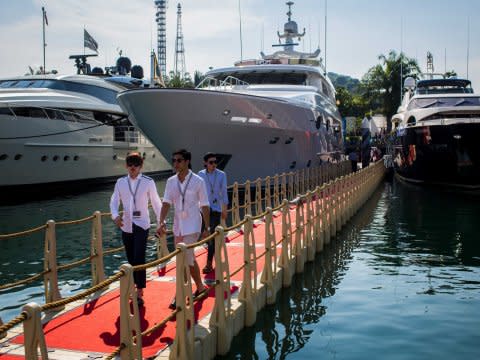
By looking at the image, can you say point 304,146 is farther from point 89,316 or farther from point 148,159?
point 89,316

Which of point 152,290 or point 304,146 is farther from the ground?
point 304,146

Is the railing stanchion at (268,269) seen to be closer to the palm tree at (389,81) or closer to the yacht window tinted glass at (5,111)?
the yacht window tinted glass at (5,111)

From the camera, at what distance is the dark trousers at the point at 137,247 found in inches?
247

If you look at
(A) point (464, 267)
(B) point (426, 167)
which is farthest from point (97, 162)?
(A) point (464, 267)

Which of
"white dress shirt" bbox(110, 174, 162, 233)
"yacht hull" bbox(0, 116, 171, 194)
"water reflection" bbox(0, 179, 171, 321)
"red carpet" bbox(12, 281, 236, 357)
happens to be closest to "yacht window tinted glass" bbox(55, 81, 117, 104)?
"yacht hull" bbox(0, 116, 171, 194)

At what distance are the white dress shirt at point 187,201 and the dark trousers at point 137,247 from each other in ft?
1.33

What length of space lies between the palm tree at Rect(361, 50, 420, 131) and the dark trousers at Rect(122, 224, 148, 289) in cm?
5664

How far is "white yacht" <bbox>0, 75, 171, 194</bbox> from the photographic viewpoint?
20.8m

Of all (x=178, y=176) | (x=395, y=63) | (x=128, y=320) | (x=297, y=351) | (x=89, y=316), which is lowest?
(x=297, y=351)

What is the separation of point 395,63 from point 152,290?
58509mm

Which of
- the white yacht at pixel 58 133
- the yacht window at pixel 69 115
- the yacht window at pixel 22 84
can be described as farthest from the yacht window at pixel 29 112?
the yacht window at pixel 22 84

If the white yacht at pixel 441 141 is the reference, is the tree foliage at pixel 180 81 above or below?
above

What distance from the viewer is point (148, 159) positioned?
1252 inches

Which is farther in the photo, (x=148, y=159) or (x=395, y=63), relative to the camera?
(x=395, y=63)
